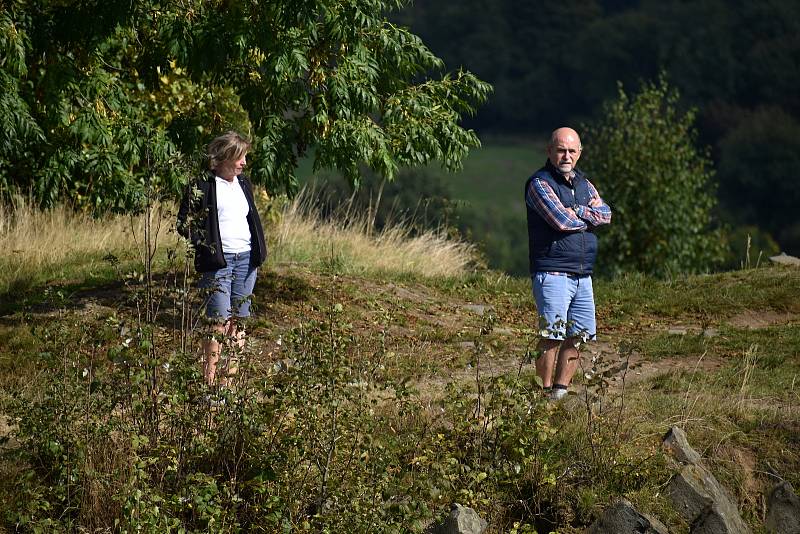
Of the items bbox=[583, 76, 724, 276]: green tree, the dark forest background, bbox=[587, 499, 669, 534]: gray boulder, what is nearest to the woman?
bbox=[587, 499, 669, 534]: gray boulder

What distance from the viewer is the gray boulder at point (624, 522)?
22.2 ft

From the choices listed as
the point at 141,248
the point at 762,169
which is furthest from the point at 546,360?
the point at 762,169

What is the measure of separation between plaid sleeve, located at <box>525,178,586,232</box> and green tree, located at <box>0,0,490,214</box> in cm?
262

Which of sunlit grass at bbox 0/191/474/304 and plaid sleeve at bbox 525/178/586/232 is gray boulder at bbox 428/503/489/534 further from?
sunlit grass at bbox 0/191/474/304

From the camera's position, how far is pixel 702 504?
702cm

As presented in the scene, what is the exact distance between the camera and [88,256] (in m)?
12.9

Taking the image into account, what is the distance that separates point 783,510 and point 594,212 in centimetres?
223

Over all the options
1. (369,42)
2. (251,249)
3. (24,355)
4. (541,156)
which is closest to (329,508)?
(251,249)

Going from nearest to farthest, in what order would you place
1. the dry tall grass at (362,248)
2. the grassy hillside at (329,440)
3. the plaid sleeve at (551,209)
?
1. the grassy hillside at (329,440)
2. the plaid sleeve at (551,209)
3. the dry tall grass at (362,248)

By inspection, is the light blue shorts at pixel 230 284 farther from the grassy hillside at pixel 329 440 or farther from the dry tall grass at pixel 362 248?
the dry tall grass at pixel 362 248

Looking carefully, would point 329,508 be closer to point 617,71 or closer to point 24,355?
point 24,355

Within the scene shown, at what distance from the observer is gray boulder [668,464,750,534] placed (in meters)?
6.92

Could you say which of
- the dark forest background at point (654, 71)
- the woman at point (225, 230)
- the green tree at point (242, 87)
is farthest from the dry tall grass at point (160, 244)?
the dark forest background at point (654, 71)

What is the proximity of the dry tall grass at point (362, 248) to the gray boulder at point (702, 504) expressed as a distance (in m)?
6.37
